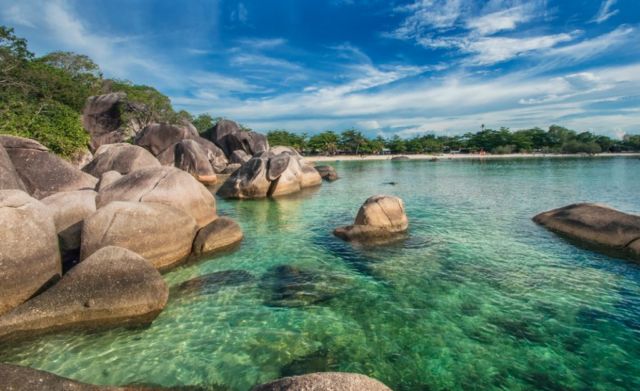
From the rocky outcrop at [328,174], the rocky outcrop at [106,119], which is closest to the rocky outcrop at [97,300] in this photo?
the rocky outcrop at [328,174]

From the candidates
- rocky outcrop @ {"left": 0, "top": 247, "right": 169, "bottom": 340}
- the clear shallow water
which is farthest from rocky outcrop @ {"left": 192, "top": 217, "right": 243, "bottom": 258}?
rocky outcrop @ {"left": 0, "top": 247, "right": 169, "bottom": 340}

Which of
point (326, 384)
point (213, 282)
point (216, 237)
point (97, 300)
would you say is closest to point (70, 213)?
point (216, 237)

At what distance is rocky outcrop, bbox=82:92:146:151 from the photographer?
129ft

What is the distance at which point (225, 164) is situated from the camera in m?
40.4

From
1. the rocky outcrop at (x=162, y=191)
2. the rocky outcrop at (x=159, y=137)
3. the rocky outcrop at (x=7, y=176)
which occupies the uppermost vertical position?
the rocky outcrop at (x=159, y=137)

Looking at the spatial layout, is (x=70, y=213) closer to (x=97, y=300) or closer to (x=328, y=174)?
A: (x=97, y=300)

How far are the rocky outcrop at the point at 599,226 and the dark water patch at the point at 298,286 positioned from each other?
8.09 metres

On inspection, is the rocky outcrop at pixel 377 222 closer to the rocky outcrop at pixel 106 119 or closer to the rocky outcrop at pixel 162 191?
the rocky outcrop at pixel 162 191

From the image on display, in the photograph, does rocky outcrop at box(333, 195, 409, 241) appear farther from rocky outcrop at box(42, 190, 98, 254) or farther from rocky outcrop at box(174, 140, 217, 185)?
rocky outcrop at box(174, 140, 217, 185)

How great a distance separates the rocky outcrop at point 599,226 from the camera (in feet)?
30.6

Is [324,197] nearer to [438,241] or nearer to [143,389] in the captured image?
[438,241]

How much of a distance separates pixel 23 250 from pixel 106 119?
41.5m

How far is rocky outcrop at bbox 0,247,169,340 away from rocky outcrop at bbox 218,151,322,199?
13719mm

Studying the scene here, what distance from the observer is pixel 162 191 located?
9.76 metres
